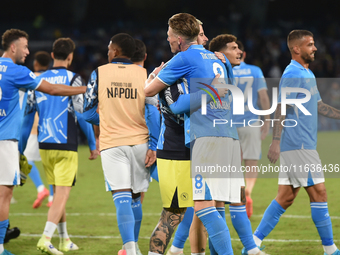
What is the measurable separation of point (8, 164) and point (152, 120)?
154 centimetres

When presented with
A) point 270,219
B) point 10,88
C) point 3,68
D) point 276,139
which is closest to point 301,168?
point 276,139

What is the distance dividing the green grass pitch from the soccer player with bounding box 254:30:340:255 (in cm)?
59

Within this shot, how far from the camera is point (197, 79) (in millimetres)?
3592

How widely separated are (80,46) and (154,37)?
12.9 feet

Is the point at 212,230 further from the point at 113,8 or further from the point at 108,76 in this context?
the point at 113,8

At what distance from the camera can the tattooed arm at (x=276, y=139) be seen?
457 centimetres

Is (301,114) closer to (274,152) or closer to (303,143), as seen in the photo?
(303,143)

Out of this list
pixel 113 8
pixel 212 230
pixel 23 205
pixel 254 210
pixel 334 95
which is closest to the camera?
pixel 212 230

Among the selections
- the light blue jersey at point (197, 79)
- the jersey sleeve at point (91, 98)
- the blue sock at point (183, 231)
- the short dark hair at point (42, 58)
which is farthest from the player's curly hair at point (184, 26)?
the short dark hair at point (42, 58)

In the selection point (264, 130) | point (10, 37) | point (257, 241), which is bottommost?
point (257, 241)

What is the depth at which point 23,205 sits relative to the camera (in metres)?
8.04

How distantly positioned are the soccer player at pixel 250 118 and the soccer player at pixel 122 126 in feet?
8.79

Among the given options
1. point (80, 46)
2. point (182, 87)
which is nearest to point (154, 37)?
point (80, 46)

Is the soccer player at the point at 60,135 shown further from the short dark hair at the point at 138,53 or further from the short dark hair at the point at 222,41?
the short dark hair at the point at 222,41
